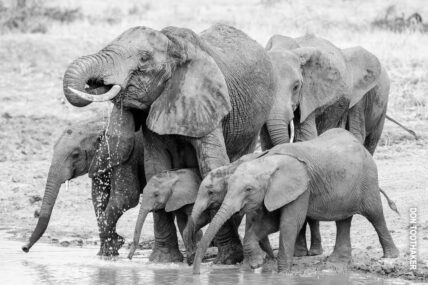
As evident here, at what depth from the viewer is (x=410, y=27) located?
1975 cm

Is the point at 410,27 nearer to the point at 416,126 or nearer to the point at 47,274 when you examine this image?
the point at 416,126

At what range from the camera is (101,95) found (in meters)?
7.50

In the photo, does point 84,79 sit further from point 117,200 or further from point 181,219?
point 117,200

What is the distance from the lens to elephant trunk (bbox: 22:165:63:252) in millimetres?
8805

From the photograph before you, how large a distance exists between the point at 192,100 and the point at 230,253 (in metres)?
Answer: 1.08

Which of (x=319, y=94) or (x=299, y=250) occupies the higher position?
(x=319, y=94)

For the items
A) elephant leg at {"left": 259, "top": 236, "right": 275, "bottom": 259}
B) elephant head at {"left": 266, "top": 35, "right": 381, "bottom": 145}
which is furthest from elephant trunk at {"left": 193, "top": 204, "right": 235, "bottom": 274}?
elephant head at {"left": 266, "top": 35, "right": 381, "bottom": 145}

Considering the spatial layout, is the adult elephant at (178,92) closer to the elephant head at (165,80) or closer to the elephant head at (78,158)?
the elephant head at (165,80)

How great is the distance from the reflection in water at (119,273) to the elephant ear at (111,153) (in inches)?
25.3

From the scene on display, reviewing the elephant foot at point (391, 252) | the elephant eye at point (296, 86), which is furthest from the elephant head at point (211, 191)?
the elephant eye at point (296, 86)

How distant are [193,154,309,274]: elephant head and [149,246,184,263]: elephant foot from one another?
0.92 m

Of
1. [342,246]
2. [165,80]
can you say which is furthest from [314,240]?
[165,80]

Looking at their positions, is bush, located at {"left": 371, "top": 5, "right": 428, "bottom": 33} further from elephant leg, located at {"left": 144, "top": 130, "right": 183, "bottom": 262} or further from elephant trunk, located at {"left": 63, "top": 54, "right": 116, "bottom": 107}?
elephant trunk, located at {"left": 63, "top": 54, "right": 116, "bottom": 107}

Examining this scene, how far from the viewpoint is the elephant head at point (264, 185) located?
761cm
